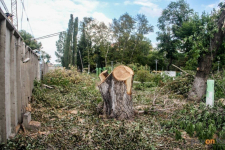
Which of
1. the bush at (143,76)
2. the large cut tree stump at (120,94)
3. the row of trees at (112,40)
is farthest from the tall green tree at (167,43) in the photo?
the large cut tree stump at (120,94)

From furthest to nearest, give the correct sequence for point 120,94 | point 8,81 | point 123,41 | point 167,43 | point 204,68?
Result: 1. point 123,41
2. point 167,43
3. point 204,68
4. point 120,94
5. point 8,81

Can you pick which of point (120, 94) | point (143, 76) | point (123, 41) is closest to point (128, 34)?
point (123, 41)

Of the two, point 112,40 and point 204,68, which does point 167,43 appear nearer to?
point 112,40

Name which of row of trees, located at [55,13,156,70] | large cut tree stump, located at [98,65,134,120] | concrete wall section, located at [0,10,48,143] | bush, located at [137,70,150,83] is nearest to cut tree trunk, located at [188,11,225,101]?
large cut tree stump, located at [98,65,134,120]

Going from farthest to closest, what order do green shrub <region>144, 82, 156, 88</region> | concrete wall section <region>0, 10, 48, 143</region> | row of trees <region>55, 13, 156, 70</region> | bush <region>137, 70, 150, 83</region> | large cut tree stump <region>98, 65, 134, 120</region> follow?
row of trees <region>55, 13, 156, 70</region>, bush <region>137, 70, 150, 83</region>, green shrub <region>144, 82, 156, 88</region>, large cut tree stump <region>98, 65, 134, 120</region>, concrete wall section <region>0, 10, 48, 143</region>

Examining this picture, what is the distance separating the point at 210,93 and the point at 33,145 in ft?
15.5

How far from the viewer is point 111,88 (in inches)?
168

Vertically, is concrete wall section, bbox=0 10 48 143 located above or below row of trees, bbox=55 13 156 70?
below

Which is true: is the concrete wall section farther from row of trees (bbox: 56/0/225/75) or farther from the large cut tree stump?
row of trees (bbox: 56/0/225/75)

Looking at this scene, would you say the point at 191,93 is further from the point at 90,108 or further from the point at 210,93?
the point at 90,108

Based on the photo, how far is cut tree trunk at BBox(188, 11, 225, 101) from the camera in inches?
247

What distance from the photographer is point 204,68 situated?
6426 millimetres

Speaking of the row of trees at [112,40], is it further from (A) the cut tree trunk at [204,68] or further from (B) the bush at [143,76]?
(A) the cut tree trunk at [204,68]

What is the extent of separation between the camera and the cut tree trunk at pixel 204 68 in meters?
6.27
